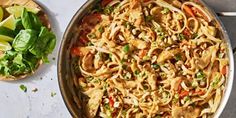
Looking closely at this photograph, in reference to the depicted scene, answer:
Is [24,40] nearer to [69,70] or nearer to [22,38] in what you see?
[22,38]

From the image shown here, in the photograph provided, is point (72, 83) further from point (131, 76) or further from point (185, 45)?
point (185, 45)

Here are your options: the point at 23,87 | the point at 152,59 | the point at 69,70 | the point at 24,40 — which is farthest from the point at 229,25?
the point at 23,87

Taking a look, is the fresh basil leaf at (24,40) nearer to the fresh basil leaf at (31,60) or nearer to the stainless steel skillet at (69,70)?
the fresh basil leaf at (31,60)

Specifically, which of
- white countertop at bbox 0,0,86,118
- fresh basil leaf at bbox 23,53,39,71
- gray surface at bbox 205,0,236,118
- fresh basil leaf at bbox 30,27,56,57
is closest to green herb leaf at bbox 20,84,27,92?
white countertop at bbox 0,0,86,118

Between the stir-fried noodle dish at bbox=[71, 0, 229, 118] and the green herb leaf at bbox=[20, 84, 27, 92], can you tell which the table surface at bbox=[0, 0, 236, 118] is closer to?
the green herb leaf at bbox=[20, 84, 27, 92]

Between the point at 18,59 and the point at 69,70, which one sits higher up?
the point at 18,59
